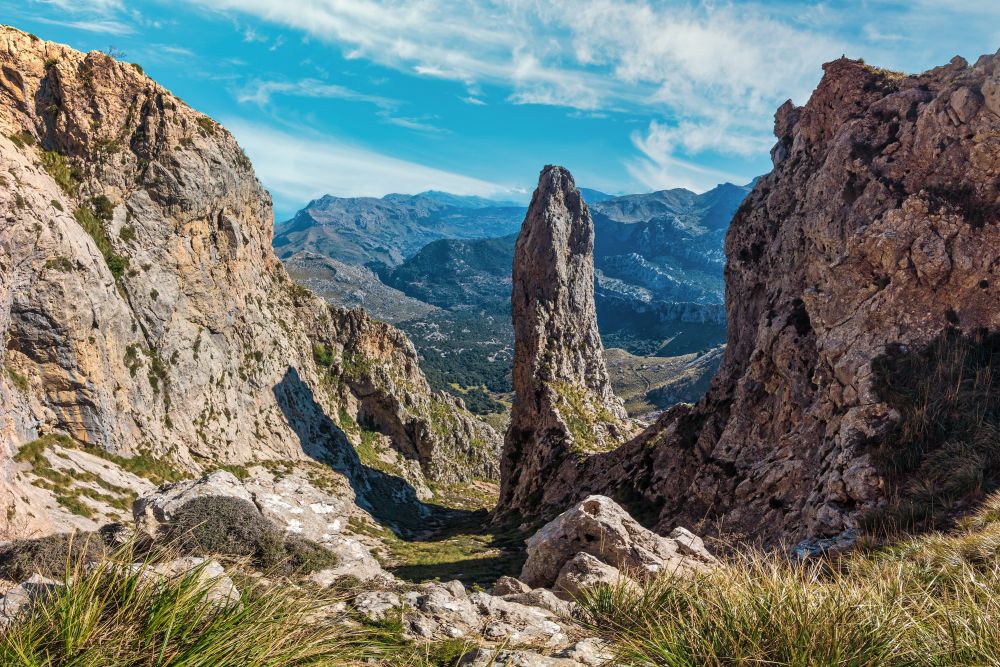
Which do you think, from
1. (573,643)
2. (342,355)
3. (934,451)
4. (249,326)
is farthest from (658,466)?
(342,355)

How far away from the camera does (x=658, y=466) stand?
3341 cm

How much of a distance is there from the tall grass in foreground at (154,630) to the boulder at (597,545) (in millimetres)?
9328

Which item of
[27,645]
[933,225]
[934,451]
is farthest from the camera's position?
[933,225]

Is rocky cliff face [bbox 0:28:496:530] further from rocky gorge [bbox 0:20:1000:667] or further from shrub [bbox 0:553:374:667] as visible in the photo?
shrub [bbox 0:553:374:667]

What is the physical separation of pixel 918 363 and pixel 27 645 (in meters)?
21.2

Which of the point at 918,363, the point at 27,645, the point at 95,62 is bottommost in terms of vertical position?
the point at 27,645

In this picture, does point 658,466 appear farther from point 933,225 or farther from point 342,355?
point 342,355

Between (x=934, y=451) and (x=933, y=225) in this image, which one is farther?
(x=933, y=225)

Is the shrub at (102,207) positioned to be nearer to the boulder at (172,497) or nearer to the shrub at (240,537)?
the boulder at (172,497)

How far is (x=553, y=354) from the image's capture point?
58125 millimetres

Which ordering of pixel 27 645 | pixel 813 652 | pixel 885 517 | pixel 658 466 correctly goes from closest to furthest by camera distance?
1. pixel 27 645
2. pixel 813 652
3. pixel 885 517
4. pixel 658 466

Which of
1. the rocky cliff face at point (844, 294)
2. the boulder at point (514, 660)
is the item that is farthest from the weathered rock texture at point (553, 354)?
the boulder at point (514, 660)

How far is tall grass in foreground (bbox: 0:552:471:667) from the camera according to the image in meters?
3.74

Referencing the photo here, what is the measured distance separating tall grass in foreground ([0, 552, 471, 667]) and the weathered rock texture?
1812 inches
